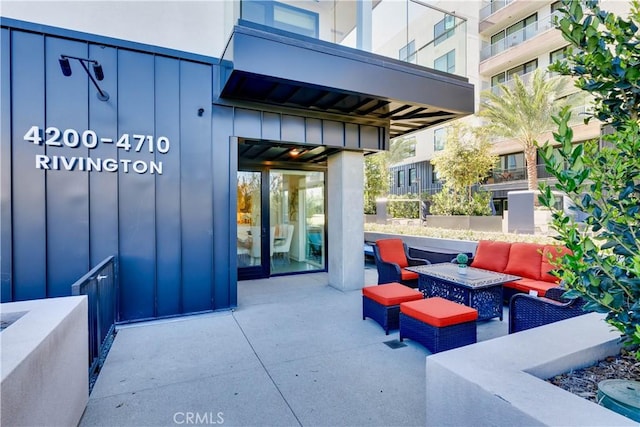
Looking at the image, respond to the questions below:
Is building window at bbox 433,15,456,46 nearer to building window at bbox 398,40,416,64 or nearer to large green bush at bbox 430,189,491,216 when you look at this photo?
building window at bbox 398,40,416,64

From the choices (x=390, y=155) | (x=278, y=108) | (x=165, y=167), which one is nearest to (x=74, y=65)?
(x=165, y=167)

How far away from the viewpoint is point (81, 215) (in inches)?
169

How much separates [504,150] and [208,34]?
20657 mm

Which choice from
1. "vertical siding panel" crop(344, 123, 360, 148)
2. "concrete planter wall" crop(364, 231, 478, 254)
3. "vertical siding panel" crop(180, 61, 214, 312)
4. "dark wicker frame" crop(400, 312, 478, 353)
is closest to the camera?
"dark wicker frame" crop(400, 312, 478, 353)

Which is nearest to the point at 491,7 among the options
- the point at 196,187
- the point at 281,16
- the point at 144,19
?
the point at 281,16

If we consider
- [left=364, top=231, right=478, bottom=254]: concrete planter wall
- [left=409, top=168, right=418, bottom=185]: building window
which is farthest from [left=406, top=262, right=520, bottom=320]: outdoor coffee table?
[left=409, top=168, right=418, bottom=185]: building window

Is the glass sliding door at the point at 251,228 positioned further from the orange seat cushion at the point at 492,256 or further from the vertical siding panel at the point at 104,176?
the orange seat cushion at the point at 492,256

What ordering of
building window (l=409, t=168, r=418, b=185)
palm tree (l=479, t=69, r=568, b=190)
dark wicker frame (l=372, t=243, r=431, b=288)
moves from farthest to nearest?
building window (l=409, t=168, r=418, b=185) → palm tree (l=479, t=69, r=568, b=190) → dark wicker frame (l=372, t=243, r=431, b=288)

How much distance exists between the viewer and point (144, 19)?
4.77 metres

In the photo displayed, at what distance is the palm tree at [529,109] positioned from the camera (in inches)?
549

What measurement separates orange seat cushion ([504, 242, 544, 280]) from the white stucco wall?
5.75m

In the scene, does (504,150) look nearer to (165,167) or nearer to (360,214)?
(360,214)

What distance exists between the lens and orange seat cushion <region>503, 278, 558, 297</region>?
4.40 metres

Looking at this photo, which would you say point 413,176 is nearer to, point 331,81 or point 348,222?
point 348,222
